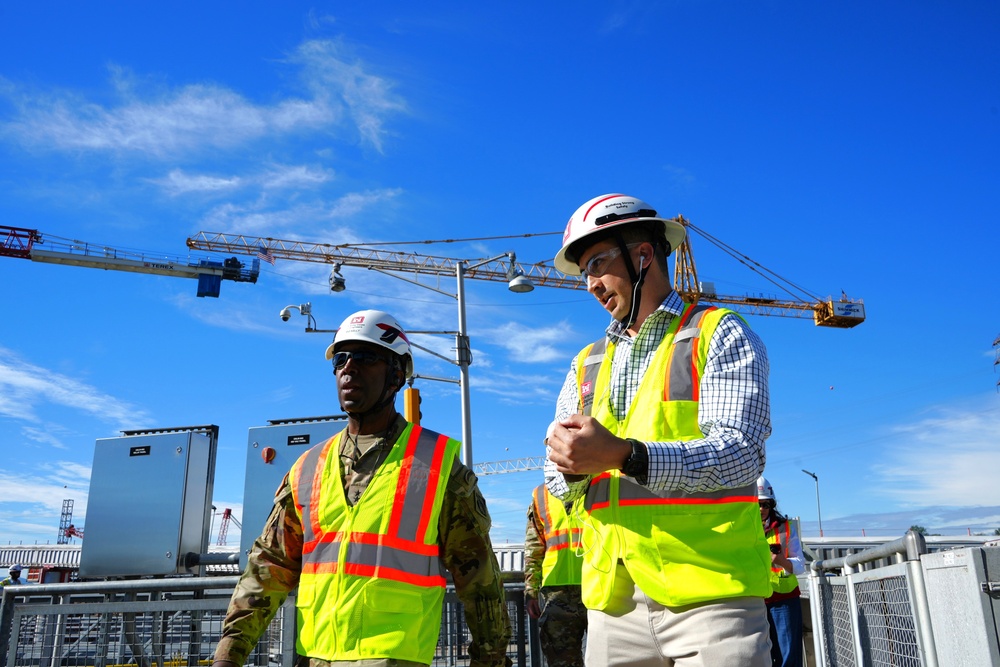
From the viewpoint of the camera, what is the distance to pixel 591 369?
2.95m

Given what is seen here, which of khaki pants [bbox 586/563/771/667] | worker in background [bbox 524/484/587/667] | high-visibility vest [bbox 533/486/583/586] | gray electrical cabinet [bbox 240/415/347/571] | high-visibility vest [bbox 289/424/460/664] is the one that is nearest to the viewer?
khaki pants [bbox 586/563/771/667]

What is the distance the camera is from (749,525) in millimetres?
2355

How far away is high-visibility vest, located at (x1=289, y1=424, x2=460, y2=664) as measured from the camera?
3.19 m

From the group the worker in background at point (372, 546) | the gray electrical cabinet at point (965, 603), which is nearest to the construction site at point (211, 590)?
the gray electrical cabinet at point (965, 603)

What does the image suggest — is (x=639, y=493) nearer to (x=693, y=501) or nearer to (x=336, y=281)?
(x=693, y=501)

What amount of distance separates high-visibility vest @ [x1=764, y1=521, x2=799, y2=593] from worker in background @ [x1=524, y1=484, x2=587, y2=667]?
1611 millimetres

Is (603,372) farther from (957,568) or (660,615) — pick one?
(957,568)

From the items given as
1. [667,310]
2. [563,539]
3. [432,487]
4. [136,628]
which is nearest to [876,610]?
[563,539]

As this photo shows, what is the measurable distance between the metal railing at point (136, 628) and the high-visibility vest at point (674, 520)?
3.57 metres

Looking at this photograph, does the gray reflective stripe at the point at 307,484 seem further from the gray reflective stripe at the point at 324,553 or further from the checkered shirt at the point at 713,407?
the checkered shirt at the point at 713,407

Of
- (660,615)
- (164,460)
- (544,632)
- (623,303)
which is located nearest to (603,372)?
(623,303)

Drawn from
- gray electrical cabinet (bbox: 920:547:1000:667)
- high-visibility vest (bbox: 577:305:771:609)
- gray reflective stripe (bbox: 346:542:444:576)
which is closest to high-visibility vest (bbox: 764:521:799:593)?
gray electrical cabinet (bbox: 920:547:1000:667)

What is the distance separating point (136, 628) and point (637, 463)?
203 inches

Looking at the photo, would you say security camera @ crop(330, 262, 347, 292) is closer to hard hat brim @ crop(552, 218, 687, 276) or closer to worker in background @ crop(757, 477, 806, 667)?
worker in background @ crop(757, 477, 806, 667)
